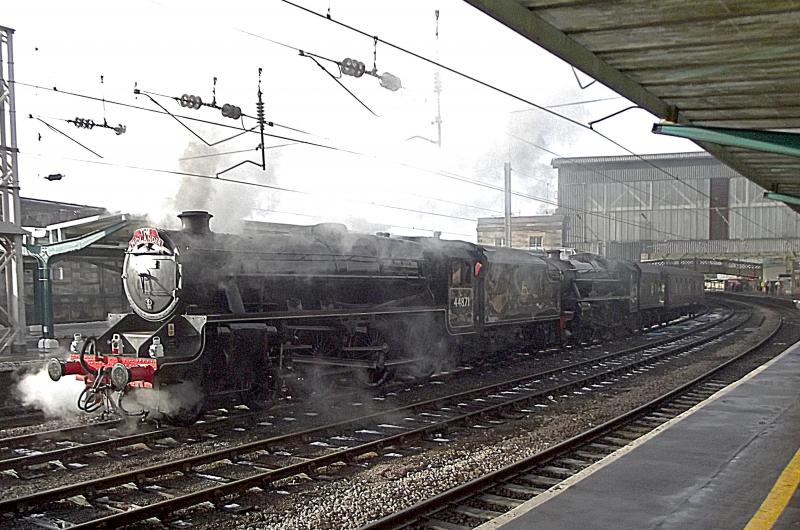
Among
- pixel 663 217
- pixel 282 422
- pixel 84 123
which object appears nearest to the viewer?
pixel 282 422

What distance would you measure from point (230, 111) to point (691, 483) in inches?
338

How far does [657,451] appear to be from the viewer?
6.34m

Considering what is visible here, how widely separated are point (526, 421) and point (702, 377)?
5.06m

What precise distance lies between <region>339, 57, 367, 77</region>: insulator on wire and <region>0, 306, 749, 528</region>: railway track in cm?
470

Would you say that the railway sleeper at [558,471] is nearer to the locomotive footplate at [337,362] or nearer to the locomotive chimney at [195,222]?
the locomotive footplate at [337,362]

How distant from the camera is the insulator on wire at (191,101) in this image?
1108cm

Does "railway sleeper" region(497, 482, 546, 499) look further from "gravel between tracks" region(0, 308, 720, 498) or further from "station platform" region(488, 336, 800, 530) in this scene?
"gravel between tracks" region(0, 308, 720, 498)

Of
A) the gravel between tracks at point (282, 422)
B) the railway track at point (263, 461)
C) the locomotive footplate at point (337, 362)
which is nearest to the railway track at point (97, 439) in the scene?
the gravel between tracks at point (282, 422)

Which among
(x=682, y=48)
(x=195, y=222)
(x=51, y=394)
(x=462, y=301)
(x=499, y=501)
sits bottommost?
(x=499, y=501)

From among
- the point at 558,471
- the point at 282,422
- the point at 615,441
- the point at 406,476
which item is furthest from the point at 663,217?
the point at 406,476

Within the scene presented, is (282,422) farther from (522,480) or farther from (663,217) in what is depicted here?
(663,217)

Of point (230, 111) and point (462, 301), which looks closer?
point (230, 111)

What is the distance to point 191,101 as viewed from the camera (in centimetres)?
1109

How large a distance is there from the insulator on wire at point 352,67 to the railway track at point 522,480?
558 cm
